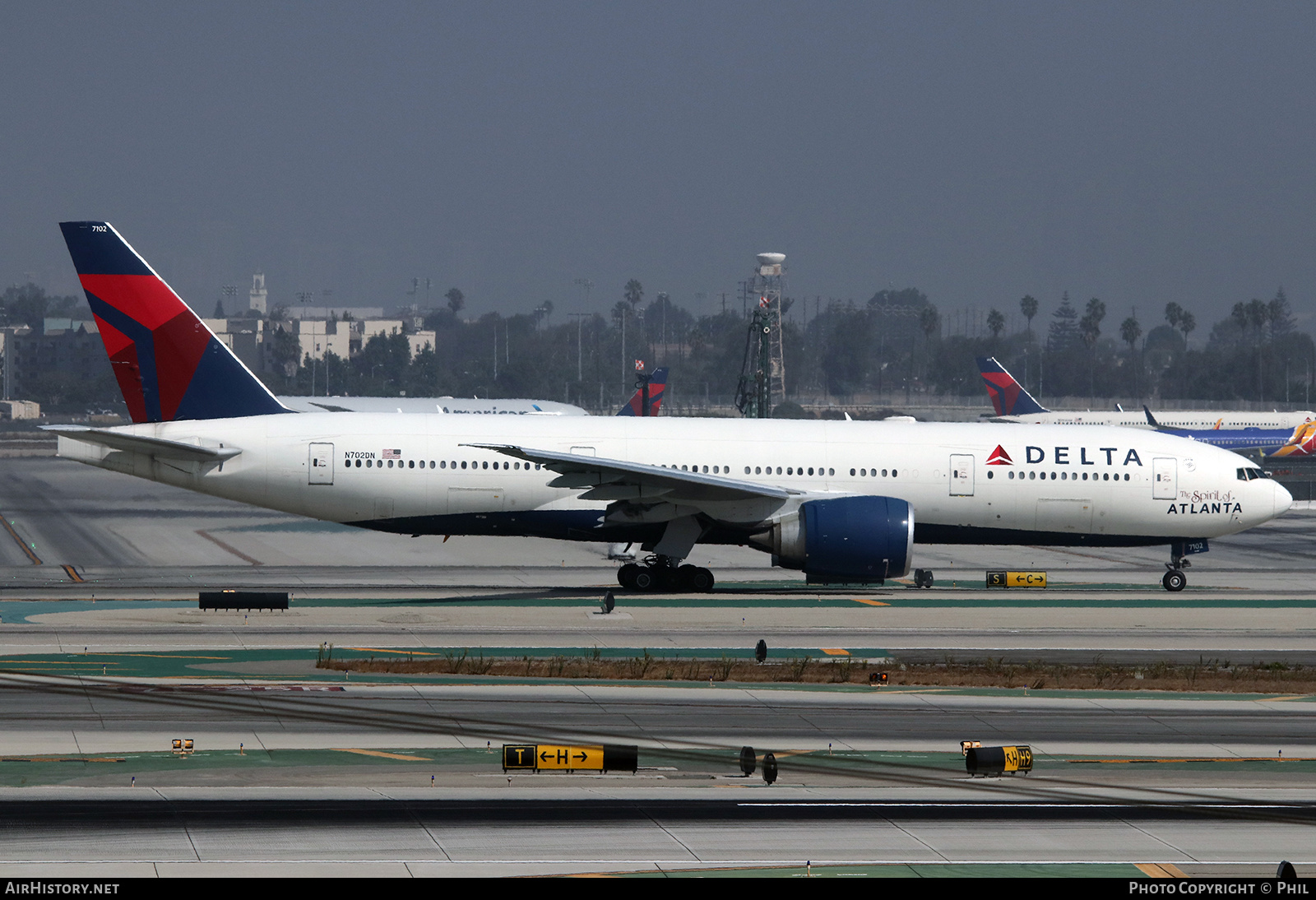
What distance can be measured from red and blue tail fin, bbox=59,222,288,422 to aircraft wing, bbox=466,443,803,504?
6833 mm

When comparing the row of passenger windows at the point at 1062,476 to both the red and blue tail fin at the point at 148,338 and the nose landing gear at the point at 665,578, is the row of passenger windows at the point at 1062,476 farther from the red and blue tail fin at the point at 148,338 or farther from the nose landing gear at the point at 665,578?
the red and blue tail fin at the point at 148,338

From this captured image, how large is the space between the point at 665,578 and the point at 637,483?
3059 mm

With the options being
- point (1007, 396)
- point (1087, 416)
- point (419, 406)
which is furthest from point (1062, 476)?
point (1087, 416)

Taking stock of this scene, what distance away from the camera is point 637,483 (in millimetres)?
33219

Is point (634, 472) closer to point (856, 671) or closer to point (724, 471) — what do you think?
point (724, 471)

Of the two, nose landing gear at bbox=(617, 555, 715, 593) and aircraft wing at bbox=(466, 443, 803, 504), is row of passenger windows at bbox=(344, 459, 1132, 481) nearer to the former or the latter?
aircraft wing at bbox=(466, 443, 803, 504)

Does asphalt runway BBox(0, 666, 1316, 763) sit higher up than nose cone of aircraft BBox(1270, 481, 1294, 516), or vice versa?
nose cone of aircraft BBox(1270, 481, 1294, 516)

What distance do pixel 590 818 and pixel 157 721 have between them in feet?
25.1

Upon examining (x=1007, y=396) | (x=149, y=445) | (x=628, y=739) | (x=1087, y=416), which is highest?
(x=1007, y=396)

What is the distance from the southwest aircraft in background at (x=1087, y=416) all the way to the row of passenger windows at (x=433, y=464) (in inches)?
3099

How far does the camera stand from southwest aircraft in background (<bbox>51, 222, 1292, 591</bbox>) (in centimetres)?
3325

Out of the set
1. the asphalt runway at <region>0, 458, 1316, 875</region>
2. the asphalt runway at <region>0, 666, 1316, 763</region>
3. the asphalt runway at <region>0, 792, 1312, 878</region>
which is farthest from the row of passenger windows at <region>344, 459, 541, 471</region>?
the asphalt runway at <region>0, 792, 1312, 878</region>
